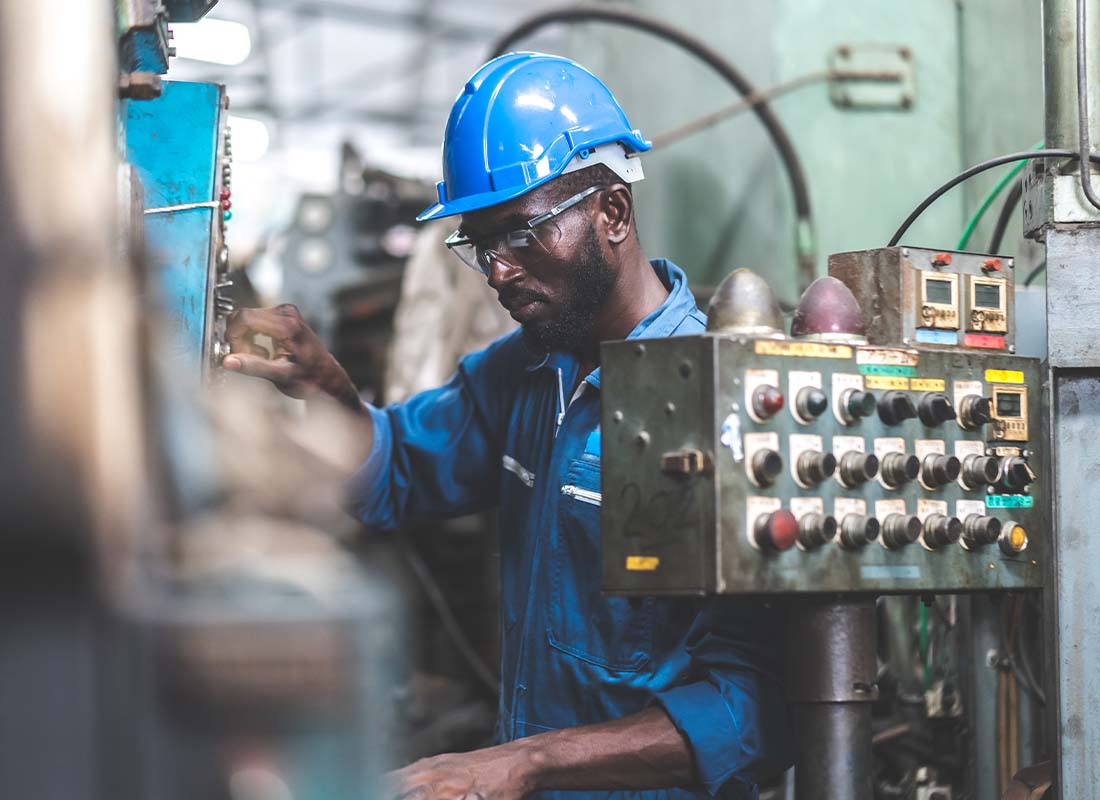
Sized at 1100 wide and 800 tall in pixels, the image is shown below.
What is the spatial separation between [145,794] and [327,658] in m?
0.09

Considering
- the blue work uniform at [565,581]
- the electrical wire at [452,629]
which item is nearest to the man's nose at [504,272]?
the blue work uniform at [565,581]

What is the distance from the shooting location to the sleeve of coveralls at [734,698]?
146cm

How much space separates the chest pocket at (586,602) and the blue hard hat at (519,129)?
0.40 meters

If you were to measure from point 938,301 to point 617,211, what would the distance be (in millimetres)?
491

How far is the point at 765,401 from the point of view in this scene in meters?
1.32

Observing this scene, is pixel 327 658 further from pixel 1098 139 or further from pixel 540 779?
pixel 1098 139

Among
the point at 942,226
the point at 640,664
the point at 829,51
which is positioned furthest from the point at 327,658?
the point at 829,51

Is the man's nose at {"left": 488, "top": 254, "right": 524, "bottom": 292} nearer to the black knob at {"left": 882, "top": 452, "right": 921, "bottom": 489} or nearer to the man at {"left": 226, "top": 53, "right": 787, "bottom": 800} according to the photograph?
the man at {"left": 226, "top": 53, "right": 787, "bottom": 800}

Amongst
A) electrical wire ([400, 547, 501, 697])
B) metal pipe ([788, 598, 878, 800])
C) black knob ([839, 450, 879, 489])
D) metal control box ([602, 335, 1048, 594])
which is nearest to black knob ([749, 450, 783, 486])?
metal control box ([602, 335, 1048, 594])

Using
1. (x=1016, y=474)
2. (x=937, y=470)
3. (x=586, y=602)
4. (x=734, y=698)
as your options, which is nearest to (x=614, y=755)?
(x=734, y=698)

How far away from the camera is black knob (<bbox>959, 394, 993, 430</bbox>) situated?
1.50 meters

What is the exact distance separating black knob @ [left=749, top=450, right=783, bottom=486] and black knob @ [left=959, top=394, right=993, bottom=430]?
31 centimetres

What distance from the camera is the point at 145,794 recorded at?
522mm

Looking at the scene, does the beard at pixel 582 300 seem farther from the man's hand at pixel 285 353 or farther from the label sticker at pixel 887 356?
the label sticker at pixel 887 356
